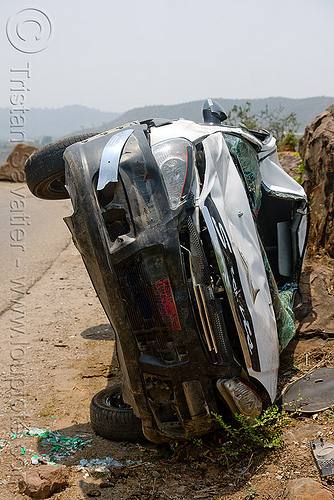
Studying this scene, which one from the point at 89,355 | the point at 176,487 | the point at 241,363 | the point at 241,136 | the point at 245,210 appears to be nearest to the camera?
the point at 176,487

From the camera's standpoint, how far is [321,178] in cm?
661

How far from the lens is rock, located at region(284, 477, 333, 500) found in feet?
7.92

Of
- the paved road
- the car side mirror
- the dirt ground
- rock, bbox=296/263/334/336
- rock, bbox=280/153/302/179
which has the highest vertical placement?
the car side mirror

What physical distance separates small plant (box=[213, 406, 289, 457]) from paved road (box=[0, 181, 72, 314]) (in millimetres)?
3852

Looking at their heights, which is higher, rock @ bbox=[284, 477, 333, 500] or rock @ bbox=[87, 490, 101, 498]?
rock @ bbox=[284, 477, 333, 500]

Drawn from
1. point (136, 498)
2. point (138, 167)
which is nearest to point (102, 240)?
point (138, 167)

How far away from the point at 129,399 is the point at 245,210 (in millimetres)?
1399

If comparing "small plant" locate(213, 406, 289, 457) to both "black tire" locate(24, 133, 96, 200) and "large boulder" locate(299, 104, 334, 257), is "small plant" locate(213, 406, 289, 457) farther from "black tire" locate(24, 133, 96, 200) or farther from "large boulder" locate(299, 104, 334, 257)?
"large boulder" locate(299, 104, 334, 257)

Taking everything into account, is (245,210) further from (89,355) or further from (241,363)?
(89,355)

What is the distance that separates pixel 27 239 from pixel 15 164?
12.3 metres

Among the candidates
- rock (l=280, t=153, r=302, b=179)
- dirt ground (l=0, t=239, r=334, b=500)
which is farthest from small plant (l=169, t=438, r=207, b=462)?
rock (l=280, t=153, r=302, b=179)

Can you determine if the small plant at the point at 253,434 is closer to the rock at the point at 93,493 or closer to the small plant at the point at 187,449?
the small plant at the point at 187,449

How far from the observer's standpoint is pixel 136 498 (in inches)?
107

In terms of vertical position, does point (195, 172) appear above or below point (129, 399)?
above
